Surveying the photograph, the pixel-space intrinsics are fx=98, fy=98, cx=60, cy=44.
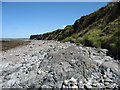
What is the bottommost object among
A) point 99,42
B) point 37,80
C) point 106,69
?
point 37,80

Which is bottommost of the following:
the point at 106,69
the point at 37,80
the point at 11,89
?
the point at 11,89

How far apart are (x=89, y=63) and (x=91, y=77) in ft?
4.06

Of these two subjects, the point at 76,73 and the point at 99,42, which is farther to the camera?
the point at 99,42

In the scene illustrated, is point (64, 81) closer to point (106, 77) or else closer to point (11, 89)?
point (106, 77)

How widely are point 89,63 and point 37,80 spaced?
121 inches

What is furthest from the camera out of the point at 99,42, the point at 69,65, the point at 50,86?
the point at 99,42

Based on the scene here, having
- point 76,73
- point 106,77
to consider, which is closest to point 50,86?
point 76,73

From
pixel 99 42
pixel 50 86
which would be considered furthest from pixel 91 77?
pixel 99 42

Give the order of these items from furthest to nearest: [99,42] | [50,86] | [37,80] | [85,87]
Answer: [99,42], [37,80], [50,86], [85,87]

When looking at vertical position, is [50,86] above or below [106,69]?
below

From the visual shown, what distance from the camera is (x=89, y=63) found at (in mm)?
5773

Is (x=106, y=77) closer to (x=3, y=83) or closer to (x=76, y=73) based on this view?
(x=76, y=73)

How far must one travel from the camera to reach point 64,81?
4410 mm

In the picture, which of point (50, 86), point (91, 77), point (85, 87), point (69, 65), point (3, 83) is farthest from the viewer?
point (69, 65)
